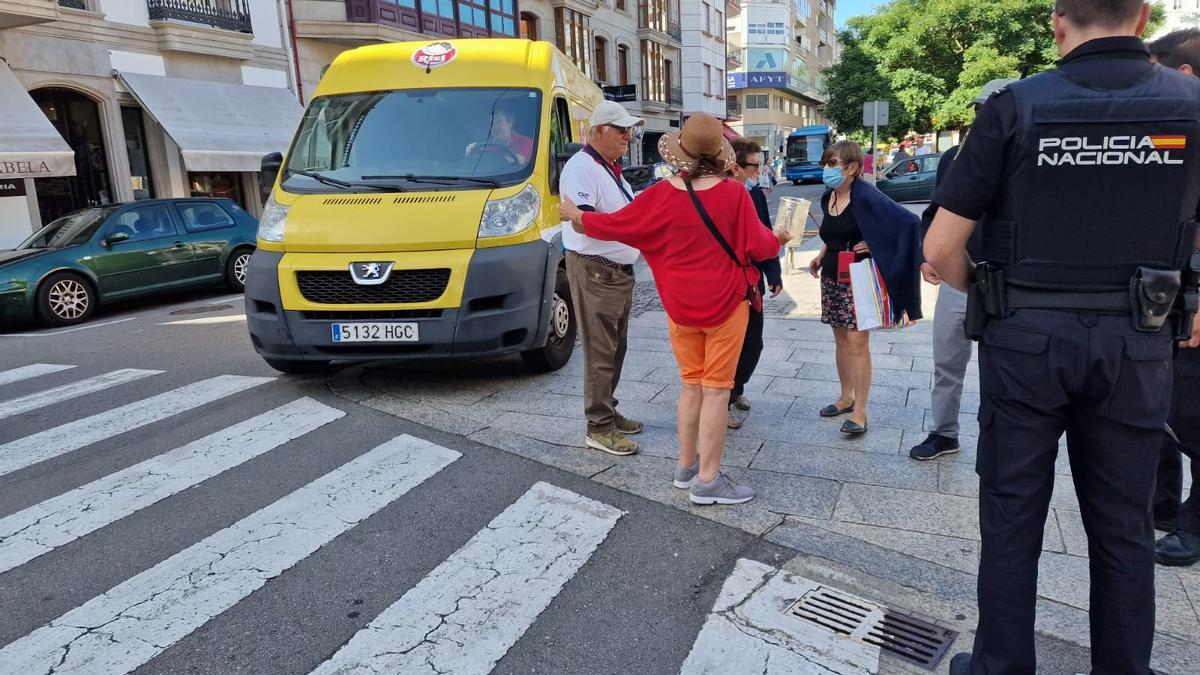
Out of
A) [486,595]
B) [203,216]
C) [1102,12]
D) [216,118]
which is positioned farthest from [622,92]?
[1102,12]

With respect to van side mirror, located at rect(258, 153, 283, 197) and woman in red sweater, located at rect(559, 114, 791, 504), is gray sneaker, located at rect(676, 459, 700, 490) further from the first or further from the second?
van side mirror, located at rect(258, 153, 283, 197)

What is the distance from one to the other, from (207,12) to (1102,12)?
20671mm

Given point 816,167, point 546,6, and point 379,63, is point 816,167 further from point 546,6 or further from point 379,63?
point 379,63

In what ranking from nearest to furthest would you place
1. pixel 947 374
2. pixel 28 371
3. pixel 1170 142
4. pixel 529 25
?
pixel 1170 142 < pixel 947 374 < pixel 28 371 < pixel 529 25

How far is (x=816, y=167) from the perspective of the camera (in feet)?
155

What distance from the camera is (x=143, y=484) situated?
4.43 meters

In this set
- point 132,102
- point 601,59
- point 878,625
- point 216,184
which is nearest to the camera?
point 878,625

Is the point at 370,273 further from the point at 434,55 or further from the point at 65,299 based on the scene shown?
the point at 65,299

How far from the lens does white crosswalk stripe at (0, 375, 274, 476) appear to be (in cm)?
504

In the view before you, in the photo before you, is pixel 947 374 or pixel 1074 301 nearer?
pixel 1074 301

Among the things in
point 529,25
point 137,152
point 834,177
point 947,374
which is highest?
point 529,25

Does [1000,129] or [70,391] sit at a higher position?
[1000,129]

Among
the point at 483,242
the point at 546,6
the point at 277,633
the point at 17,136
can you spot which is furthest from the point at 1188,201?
the point at 546,6

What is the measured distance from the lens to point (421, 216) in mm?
5617
